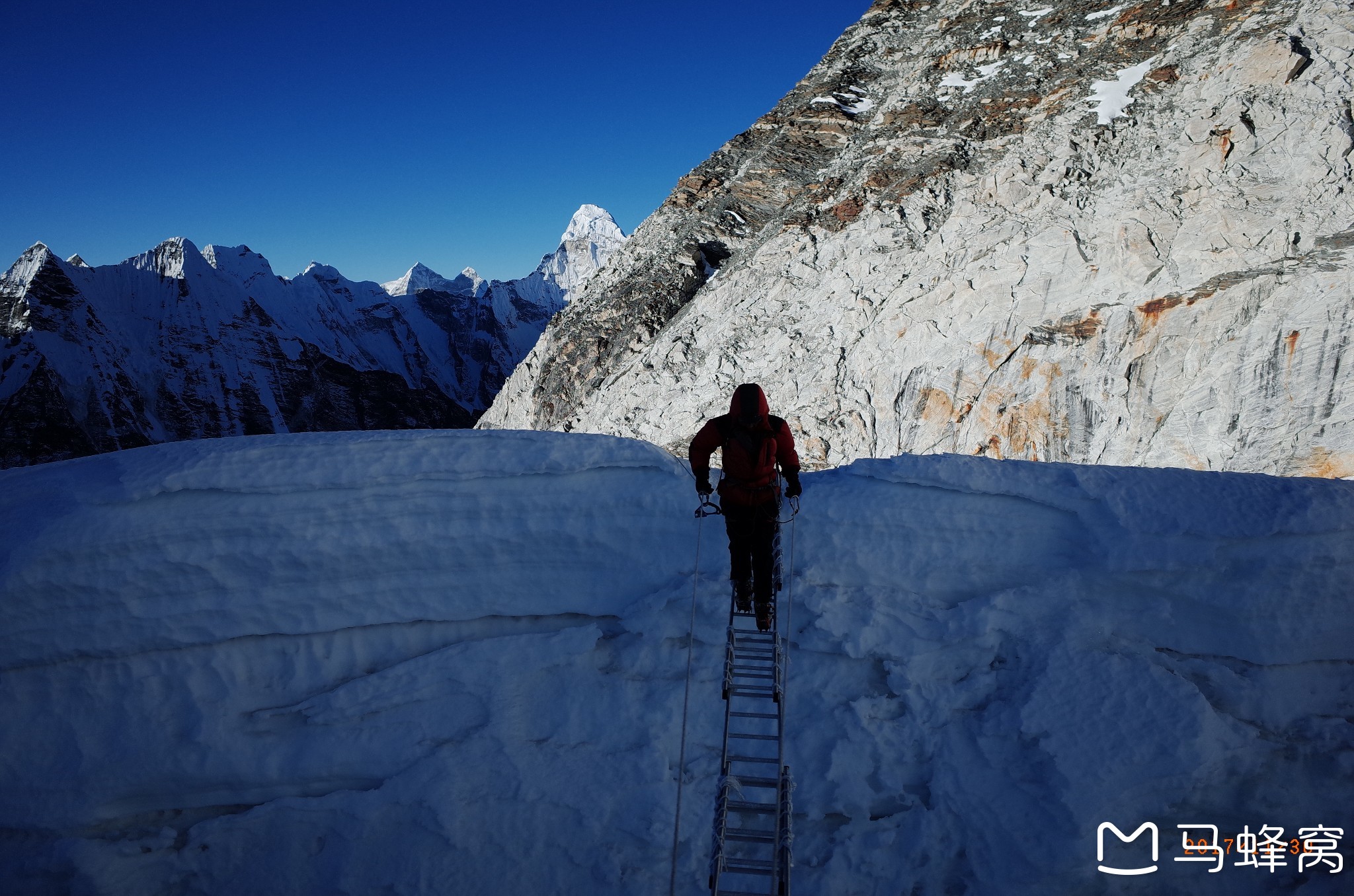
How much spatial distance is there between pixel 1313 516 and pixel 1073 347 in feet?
56.1

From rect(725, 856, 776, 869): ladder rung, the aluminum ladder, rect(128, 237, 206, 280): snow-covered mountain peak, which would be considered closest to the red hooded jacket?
the aluminum ladder

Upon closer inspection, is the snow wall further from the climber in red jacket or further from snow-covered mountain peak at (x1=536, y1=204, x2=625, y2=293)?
snow-covered mountain peak at (x1=536, y1=204, x2=625, y2=293)

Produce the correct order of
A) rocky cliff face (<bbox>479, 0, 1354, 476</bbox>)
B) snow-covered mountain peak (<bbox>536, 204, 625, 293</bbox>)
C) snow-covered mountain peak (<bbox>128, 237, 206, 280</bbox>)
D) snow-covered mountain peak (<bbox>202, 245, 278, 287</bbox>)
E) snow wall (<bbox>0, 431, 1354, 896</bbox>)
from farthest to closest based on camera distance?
snow-covered mountain peak (<bbox>536, 204, 625, 293</bbox>) → snow-covered mountain peak (<bbox>202, 245, 278, 287</bbox>) → snow-covered mountain peak (<bbox>128, 237, 206, 280</bbox>) → rocky cliff face (<bbox>479, 0, 1354, 476</bbox>) → snow wall (<bbox>0, 431, 1354, 896</bbox>)

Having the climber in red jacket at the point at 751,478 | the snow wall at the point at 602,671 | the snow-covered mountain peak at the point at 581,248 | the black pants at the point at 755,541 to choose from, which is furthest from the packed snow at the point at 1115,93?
the snow-covered mountain peak at the point at 581,248

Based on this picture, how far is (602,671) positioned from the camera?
5.21 meters

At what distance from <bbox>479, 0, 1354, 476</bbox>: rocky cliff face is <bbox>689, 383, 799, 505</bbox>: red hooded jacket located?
18937 millimetres

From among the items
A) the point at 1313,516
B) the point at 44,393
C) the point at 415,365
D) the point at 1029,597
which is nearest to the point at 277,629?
the point at 1029,597

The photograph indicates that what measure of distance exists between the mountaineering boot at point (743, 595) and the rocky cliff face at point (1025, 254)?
18.8 m

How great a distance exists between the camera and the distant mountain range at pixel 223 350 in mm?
65750

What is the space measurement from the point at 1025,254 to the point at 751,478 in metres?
22.2

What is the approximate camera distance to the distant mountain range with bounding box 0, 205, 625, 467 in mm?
65750

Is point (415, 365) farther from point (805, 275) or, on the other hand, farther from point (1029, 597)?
point (1029, 597)

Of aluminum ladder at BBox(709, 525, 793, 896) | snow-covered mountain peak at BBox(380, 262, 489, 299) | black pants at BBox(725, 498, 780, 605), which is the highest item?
snow-covered mountain peak at BBox(380, 262, 489, 299)

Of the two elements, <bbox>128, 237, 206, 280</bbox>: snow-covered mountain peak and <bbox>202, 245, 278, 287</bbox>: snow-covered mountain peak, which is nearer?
<bbox>128, 237, 206, 280</bbox>: snow-covered mountain peak
